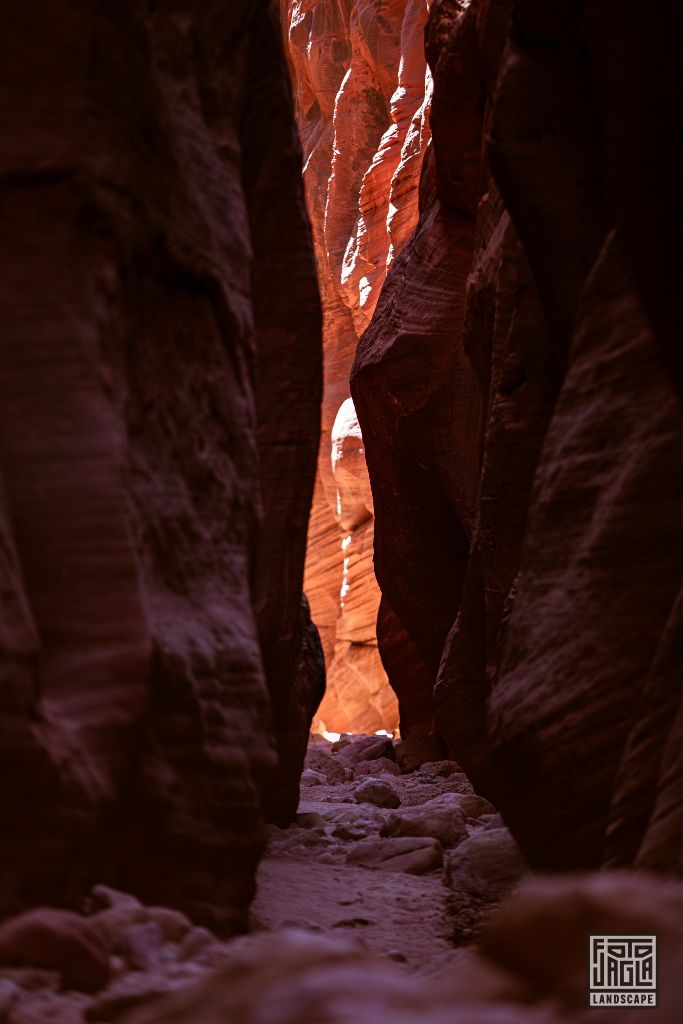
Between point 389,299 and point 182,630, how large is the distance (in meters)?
9.02

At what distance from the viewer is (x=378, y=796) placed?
35.0 ft

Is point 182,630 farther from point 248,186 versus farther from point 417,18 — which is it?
point 417,18

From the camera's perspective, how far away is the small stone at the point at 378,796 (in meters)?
10.6

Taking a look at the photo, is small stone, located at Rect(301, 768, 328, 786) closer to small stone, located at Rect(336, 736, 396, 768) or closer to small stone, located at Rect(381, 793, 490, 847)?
small stone, located at Rect(336, 736, 396, 768)

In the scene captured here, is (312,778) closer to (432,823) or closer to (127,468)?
(432,823)

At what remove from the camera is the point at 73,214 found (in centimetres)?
461

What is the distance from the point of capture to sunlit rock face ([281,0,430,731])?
23.9 m

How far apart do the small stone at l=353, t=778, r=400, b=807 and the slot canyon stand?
2.09 m

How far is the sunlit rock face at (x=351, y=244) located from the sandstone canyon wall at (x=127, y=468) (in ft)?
55.6

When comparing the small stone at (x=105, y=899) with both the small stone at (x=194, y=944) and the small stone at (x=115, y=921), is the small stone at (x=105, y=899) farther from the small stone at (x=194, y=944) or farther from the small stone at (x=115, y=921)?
the small stone at (x=194, y=944)

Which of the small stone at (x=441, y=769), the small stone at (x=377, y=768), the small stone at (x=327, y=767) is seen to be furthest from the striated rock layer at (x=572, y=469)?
the small stone at (x=377, y=768)

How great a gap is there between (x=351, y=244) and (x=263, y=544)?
2113cm

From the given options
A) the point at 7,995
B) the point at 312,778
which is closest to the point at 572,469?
the point at 7,995

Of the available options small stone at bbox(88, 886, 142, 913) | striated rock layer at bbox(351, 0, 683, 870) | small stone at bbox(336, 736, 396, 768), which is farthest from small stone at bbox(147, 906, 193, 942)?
small stone at bbox(336, 736, 396, 768)
